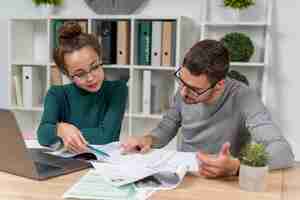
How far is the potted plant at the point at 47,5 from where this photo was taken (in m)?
2.88

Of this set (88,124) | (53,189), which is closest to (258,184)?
(53,189)

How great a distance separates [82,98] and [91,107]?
59 millimetres

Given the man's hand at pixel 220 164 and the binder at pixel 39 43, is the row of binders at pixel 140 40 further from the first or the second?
the man's hand at pixel 220 164

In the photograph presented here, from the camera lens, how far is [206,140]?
1.73 m

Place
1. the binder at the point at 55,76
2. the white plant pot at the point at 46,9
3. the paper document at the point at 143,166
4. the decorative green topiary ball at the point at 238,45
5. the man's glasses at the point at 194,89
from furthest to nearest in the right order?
the white plant pot at the point at 46,9, the binder at the point at 55,76, the decorative green topiary ball at the point at 238,45, the man's glasses at the point at 194,89, the paper document at the point at 143,166

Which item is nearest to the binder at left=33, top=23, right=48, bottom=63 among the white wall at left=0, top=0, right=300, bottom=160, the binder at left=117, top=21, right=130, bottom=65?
the white wall at left=0, top=0, right=300, bottom=160

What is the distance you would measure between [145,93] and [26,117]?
3.22 ft

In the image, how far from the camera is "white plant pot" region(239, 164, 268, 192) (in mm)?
1071

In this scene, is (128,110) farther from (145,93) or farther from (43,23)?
(43,23)

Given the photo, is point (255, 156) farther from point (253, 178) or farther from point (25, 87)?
point (25, 87)

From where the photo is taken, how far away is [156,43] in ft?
8.61

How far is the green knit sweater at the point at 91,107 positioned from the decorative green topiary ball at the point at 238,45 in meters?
0.85

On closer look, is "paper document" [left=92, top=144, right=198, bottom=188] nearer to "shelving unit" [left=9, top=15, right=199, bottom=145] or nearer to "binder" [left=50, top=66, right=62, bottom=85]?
"shelving unit" [left=9, top=15, right=199, bottom=145]

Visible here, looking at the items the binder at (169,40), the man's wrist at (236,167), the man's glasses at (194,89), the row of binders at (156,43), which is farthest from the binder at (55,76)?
the man's wrist at (236,167)
